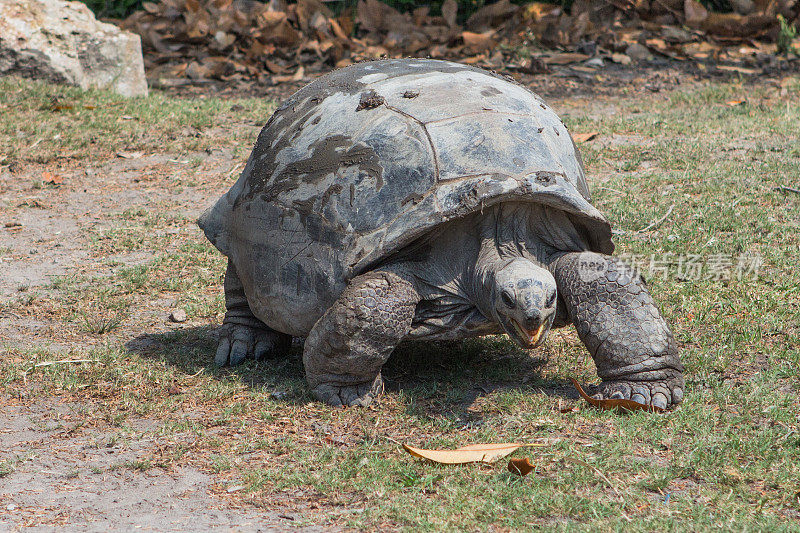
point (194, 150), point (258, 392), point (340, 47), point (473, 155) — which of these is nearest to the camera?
point (473, 155)

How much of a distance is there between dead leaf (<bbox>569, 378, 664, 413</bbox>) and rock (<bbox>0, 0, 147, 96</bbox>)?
21.4ft

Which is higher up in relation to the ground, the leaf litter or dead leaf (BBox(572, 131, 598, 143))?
the leaf litter

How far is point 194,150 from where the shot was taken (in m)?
7.22

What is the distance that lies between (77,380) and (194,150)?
3691 mm

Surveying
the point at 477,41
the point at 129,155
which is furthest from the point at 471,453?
the point at 477,41

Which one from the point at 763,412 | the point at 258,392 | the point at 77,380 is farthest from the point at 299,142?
the point at 763,412

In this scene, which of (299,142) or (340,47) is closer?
(299,142)

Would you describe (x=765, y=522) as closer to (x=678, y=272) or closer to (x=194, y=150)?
(x=678, y=272)

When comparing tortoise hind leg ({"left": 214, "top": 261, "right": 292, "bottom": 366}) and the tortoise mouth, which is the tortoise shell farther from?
the tortoise mouth

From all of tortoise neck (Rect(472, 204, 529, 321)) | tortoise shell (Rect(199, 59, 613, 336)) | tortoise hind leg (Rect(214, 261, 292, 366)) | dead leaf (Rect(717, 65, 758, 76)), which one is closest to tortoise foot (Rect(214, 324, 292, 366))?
tortoise hind leg (Rect(214, 261, 292, 366))

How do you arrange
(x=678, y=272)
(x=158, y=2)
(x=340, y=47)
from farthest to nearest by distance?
(x=158, y=2)
(x=340, y=47)
(x=678, y=272)

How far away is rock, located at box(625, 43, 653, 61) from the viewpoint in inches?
376

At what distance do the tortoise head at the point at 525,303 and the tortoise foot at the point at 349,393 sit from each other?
0.63m

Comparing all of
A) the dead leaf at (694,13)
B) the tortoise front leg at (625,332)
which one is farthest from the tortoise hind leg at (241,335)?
the dead leaf at (694,13)
